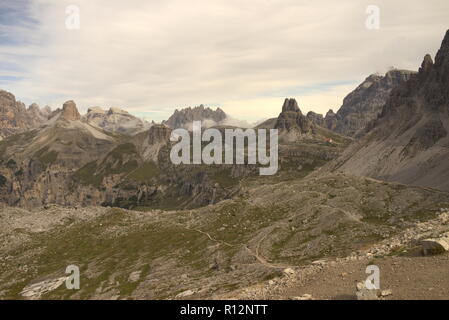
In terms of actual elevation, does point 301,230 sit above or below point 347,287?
below

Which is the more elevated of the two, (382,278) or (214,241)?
(382,278)

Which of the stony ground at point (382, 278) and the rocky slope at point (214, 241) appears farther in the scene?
the rocky slope at point (214, 241)

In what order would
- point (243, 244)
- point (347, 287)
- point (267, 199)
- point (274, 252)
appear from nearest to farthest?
point (347, 287) → point (274, 252) → point (243, 244) → point (267, 199)

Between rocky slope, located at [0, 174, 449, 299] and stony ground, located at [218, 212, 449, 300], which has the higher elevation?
stony ground, located at [218, 212, 449, 300]

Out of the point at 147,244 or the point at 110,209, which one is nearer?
the point at 147,244

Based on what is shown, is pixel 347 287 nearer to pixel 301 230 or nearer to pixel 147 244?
pixel 301 230

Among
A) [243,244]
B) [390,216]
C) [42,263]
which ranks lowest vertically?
[42,263]

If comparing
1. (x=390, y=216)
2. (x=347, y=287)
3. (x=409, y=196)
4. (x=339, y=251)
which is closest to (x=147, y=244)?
(x=339, y=251)

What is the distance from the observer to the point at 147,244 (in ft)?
459

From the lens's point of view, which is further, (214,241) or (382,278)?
(214,241)

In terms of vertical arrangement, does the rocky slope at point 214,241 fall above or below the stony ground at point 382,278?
below

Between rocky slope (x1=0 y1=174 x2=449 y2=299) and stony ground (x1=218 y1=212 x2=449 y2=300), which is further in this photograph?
rocky slope (x1=0 y1=174 x2=449 y2=299)
